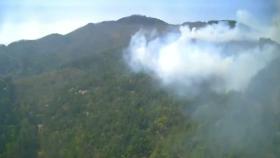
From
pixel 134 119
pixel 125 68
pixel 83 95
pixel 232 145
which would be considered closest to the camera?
pixel 232 145

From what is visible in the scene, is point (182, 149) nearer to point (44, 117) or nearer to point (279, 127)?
point (279, 127)

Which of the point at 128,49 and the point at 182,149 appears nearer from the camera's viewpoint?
the point at 182,149

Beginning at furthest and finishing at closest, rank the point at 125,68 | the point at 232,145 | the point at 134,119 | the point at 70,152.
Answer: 1. the point at 125,68
2. the point at 134,119
3. the point at 70,152
4. the point at 232,145

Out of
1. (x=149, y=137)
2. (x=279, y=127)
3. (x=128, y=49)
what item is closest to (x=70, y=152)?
(x=149, y=137)

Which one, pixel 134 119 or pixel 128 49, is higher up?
pixel 128 49

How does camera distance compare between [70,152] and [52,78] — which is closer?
[70,152]

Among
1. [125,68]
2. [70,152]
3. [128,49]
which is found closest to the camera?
[70,152]

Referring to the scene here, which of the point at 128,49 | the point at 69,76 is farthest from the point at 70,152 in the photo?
the point at 128,49

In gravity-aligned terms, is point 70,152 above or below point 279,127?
below

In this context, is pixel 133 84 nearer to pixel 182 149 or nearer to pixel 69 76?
pixel 69 76
